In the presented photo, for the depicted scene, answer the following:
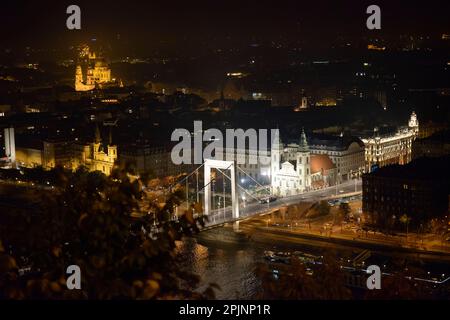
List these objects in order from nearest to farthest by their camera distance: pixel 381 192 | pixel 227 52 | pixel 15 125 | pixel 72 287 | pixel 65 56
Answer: pixel 72 287
pixel 381 192
pixel 15 125
pixel 65 56
pixel 227 52

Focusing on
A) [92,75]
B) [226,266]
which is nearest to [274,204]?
[226,266]

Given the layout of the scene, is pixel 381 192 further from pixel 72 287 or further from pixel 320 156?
pixel 72 287

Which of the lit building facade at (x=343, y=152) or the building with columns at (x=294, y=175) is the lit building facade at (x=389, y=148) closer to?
the lit building facade at (x=343, y=152)

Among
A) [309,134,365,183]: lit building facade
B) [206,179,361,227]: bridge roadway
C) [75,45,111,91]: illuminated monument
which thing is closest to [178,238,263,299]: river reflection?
[206,179,361,227]: bridge roadway

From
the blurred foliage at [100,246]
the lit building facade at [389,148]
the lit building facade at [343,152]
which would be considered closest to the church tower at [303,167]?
the lit building facade at [343,152]

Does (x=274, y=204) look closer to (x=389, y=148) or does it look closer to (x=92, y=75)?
(x=389, y=148)

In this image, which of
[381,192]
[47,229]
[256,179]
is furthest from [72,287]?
[256,179]
